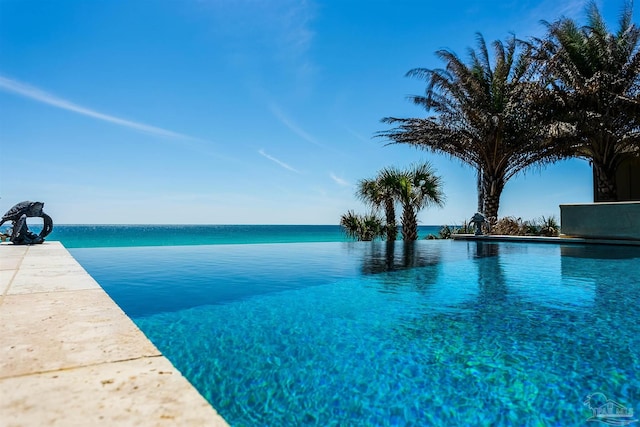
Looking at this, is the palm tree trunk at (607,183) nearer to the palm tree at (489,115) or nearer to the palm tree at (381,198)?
the palm tree at (489,115)

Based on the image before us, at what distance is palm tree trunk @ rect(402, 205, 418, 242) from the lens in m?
18.1

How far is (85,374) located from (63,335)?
32.4 inches

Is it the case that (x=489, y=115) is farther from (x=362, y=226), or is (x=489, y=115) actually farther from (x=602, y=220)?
(x=362, y=226)

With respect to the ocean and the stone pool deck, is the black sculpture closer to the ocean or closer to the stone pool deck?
the ocean

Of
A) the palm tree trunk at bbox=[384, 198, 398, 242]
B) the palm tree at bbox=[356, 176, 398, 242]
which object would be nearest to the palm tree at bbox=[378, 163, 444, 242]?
the palm tree at bbox=[356, 176, 398, 242]

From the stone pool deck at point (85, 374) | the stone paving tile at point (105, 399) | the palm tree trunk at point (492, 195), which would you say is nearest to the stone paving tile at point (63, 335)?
the stone pool deck at point (85, 374)

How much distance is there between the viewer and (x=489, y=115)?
1581cm

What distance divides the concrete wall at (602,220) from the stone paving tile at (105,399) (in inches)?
614

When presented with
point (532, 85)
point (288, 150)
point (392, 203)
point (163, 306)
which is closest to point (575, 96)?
point (532, 85)

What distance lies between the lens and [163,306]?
16.3 feet

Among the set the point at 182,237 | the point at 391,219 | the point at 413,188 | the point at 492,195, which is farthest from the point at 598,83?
the point at 182,237

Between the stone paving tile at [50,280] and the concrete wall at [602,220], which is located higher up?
the concrete wall at [602,220]

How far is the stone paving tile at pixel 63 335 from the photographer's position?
2.09 metres

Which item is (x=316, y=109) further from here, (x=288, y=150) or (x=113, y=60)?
(x=113, y=60)
